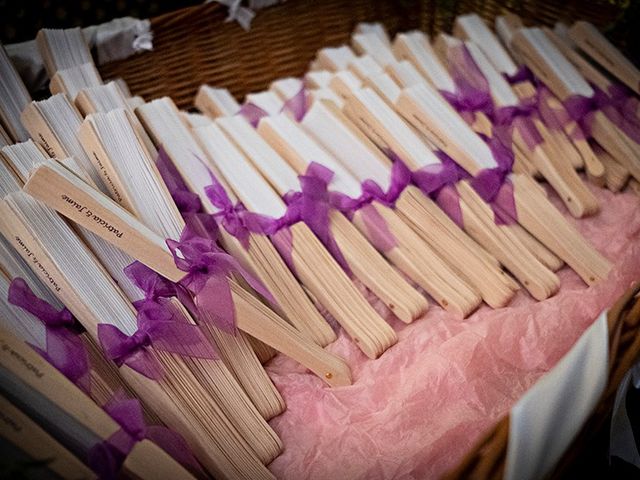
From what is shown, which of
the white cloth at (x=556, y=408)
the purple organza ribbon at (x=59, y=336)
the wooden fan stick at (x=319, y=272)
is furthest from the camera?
the wooden fan stick at (x=319, y=272)

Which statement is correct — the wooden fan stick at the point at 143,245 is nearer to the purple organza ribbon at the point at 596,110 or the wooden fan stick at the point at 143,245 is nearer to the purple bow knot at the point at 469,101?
the purple bow knot at the point at 469,101

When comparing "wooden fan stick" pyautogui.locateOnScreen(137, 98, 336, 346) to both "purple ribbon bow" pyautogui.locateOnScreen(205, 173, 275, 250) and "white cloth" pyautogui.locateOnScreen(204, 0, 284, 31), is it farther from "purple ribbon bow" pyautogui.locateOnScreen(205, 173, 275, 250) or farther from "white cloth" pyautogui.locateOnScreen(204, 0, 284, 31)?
"white cloth" pyautogui.locateOnScreen(204, 0, 284, 31)

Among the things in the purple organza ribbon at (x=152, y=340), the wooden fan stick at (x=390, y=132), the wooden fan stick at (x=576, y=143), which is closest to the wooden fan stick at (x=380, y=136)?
the wooden fan stick at (x=390, y=132)

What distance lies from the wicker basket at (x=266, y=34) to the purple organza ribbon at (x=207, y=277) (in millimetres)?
561

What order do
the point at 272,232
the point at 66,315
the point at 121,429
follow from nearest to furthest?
the point at 121,429 < the point at 66,315 < the point at 272,232

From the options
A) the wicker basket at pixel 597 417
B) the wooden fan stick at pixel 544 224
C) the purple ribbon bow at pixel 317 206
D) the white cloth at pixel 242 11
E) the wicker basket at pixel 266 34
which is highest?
the white cloth at pixel 242 11

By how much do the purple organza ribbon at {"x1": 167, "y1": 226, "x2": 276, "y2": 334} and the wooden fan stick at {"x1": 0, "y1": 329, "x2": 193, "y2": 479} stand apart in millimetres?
198

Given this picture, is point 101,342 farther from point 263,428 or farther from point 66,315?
point 263,428

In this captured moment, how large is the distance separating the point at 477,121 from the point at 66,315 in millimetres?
815

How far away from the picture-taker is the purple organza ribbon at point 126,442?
1.92 feet

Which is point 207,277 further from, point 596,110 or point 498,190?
point 596,110

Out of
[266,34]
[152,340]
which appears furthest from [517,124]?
[152,340]

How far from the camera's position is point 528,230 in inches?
39.4

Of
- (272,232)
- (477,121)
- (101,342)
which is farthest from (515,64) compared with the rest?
(101,342)
